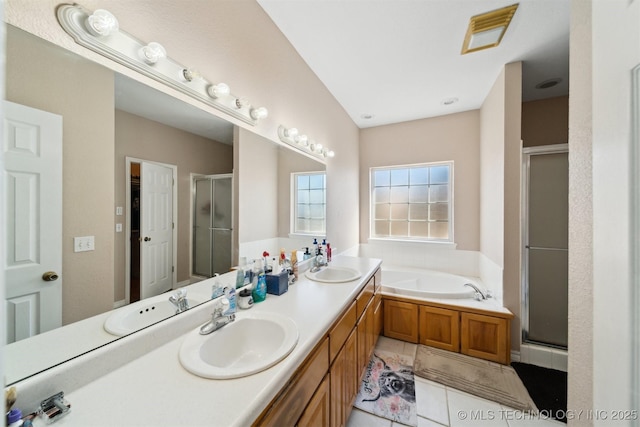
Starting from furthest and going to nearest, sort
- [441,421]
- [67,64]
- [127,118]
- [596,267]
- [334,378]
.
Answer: [441,421] → [334,378] → [127,118] → [67,64] → [596,267]

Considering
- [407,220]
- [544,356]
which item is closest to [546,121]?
[407,220]

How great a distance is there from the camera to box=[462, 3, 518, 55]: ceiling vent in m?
1.62

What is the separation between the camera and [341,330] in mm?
1317

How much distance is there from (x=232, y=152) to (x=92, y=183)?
689 millimetres

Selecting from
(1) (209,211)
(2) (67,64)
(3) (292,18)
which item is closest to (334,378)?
(1) (209,211)

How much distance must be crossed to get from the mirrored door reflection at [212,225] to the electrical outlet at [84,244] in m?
0.41

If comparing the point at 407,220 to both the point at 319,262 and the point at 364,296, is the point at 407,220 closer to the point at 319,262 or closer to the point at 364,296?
the point at 319,262

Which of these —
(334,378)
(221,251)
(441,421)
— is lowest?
(441,421)

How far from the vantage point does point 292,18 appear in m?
1.70

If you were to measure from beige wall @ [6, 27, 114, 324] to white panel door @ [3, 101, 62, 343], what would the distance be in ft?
0.07

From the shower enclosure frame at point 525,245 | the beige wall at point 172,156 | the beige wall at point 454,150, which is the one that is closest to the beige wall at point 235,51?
the beige wall at point 172,156

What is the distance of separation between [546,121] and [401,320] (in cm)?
287

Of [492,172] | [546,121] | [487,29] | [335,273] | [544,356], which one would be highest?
[487,29]

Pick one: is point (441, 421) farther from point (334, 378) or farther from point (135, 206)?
point (135, 206)
